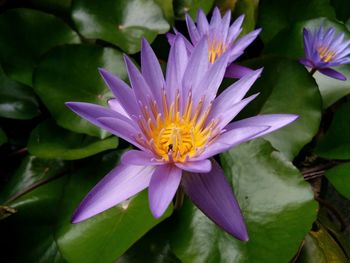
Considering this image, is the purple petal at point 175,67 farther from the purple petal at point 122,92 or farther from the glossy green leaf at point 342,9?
the glossy green leaf at point 342,9

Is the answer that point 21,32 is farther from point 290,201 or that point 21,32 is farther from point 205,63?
point 290,201

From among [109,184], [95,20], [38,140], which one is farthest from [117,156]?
[95,20]

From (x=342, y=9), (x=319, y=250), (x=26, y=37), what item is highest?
(x=26, y=37)

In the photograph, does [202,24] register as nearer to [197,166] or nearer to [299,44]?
[299,44]

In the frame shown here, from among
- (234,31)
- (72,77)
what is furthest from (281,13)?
(72,77)

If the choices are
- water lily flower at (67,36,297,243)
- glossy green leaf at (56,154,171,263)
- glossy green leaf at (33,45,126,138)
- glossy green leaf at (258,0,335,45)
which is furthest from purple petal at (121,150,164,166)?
glossy green leaf at (258,0,335,45)
